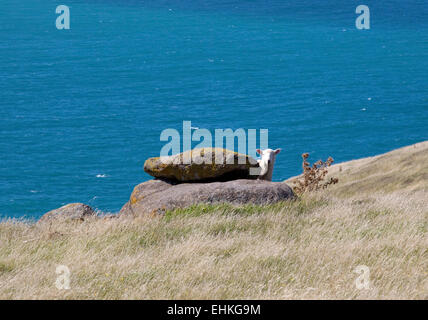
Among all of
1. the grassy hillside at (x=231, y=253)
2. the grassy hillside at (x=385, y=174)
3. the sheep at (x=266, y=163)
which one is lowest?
the grassy hillside at (x=385, y=174)

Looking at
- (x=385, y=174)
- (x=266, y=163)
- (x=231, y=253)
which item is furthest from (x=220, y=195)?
(x=385, y=174)

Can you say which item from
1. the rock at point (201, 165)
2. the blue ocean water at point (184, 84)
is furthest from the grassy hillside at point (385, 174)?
the blue ocean water at point (184, 84)

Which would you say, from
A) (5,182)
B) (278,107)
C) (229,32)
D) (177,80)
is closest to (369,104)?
(278,107)

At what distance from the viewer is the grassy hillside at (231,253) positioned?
902 cm

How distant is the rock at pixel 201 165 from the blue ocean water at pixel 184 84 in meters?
48.8

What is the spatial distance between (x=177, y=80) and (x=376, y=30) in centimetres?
6494

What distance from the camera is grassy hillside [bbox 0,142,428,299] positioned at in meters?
9.02

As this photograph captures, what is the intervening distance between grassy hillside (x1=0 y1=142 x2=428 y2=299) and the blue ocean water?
53.9 m

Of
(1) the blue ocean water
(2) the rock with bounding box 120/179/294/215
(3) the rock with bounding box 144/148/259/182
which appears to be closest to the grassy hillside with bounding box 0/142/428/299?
(2) the rock with bounding box 120/179/294/215

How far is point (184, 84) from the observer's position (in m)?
121

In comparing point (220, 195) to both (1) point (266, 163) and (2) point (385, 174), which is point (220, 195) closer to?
(1) point (266, 163)

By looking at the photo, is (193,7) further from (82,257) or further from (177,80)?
(82,257)

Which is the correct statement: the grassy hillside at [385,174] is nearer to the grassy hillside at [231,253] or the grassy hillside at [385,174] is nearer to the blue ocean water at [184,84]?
the grassy hillside at [231,253]
